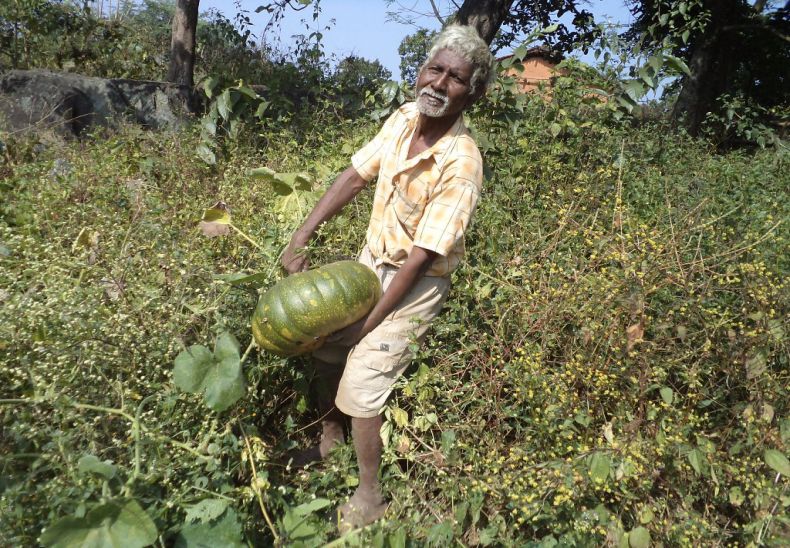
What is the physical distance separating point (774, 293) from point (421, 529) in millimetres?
1878

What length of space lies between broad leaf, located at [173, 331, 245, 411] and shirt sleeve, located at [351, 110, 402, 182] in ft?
3.50

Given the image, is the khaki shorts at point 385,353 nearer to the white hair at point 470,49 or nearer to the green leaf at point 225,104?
the white hair at point 470,49

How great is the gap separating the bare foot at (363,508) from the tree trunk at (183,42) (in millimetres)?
5698

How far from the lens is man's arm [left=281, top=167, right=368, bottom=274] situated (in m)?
2.76

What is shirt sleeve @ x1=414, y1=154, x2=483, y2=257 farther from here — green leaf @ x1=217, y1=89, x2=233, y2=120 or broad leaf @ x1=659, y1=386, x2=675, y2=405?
green leaf @ x1=217, y1=89, x2=233, y2=120

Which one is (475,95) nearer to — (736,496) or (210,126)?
(736,496)

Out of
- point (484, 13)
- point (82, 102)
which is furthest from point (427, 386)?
point (82, 102)

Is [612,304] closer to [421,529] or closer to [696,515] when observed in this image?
[696,515]

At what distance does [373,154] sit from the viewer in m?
2.74

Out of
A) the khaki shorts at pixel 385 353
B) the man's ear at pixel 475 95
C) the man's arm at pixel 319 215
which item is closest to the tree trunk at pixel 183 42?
the man's arm at pixel 319 215

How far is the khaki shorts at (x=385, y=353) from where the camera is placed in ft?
8.36

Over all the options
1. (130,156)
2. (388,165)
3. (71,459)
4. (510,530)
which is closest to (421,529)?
(510,530)

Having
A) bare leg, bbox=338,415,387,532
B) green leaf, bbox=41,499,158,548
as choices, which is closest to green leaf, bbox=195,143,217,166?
bare leg, bbox=338,415,387,532

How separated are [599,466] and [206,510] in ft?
4.86
